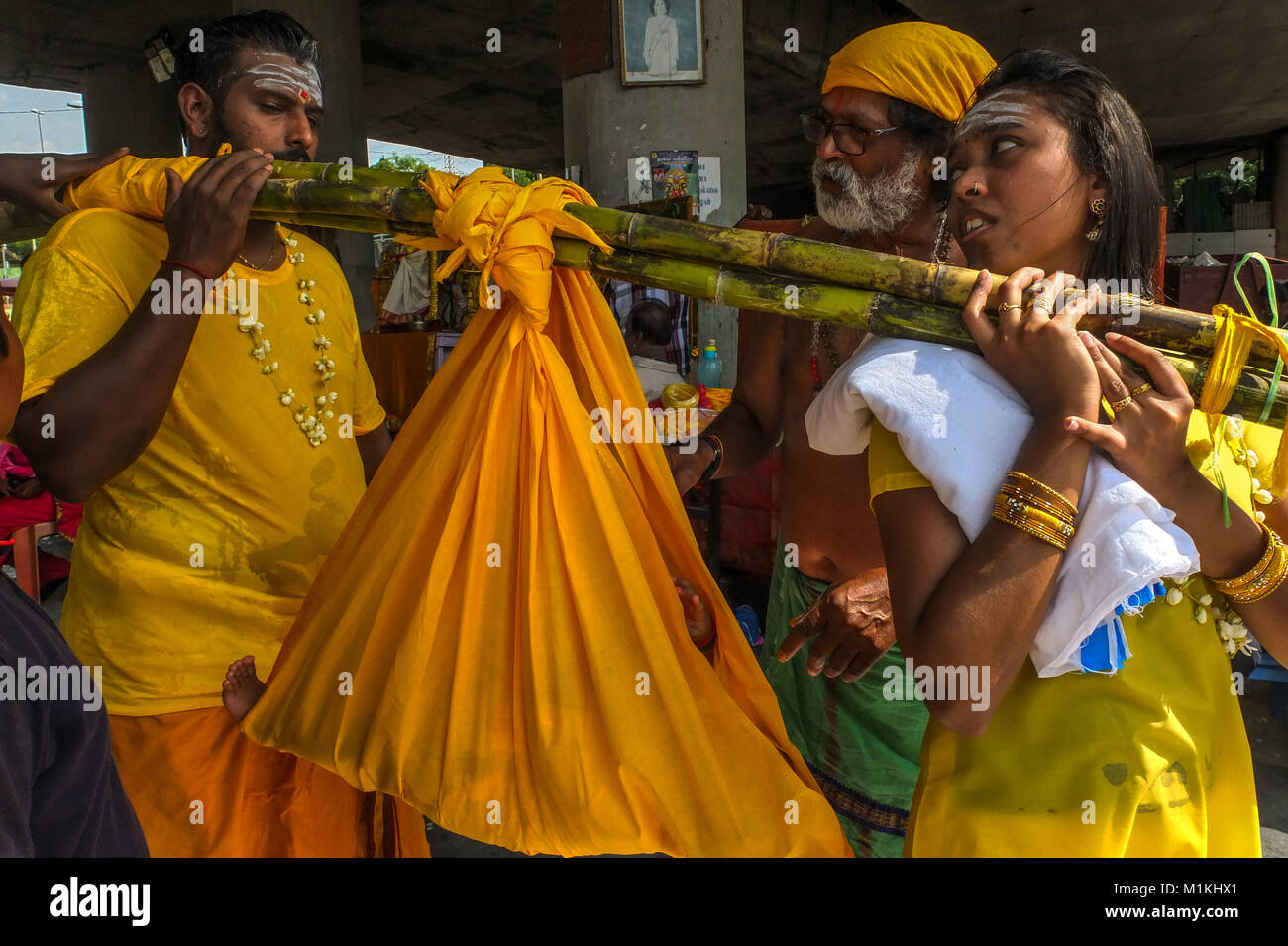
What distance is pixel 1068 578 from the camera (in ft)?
3.54

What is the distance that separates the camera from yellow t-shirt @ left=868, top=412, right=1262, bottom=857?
113 cm

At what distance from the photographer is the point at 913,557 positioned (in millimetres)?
1122

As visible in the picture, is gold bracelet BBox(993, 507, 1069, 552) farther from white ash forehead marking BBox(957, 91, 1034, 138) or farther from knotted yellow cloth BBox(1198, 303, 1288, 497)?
white ash forehead marking BBox(957, 91, 1034, 138)

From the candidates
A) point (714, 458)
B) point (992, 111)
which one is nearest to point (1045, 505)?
point (992, 111)

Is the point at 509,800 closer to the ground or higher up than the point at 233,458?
closer to the ground

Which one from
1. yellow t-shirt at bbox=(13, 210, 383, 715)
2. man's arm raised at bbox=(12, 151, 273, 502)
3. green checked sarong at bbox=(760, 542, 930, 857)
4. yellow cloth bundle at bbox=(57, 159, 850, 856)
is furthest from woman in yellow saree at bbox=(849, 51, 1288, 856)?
yellow t-shirt at bbox=(13, 210, 383, 715)

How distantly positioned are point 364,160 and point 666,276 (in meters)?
7.60

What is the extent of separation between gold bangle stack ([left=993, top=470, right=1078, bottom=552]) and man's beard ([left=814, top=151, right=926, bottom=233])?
A: 1351mm

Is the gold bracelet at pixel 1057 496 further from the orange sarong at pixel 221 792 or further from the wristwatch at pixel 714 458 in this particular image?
the orange sarong at pixel 221 792

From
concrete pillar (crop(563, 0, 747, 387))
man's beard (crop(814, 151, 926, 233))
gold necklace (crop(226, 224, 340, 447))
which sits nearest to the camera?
gold necklace (crop(226, 224, 340, 447))

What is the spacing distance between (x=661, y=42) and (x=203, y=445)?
4.08 meters

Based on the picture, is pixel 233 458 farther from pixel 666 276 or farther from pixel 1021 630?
pixel 1021 630

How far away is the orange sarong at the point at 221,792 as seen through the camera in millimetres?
1701
